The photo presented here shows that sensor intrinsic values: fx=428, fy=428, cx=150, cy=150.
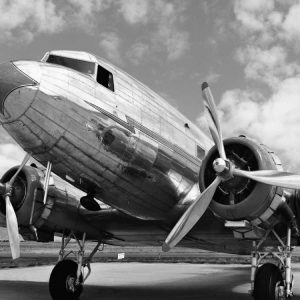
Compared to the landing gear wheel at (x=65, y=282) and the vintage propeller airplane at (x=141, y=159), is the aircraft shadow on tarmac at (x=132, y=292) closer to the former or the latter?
the landing gear wheel at (x=65, y=282)

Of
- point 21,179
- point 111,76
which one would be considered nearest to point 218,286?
point 21,179

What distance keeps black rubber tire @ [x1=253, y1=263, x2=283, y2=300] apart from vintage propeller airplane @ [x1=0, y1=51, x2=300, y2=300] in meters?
0.02

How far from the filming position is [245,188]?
7.13 metres

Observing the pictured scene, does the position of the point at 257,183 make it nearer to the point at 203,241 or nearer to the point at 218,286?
the point at 203,241

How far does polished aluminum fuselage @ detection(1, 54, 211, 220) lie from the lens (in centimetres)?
662

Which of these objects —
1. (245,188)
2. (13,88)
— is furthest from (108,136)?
(245,188)

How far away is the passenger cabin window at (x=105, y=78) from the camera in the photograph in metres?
7.50

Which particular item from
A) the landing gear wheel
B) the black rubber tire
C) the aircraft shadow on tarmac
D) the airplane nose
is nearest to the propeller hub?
the black rubber tire

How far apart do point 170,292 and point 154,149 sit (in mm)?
5445

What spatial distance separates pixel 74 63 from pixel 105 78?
59cm

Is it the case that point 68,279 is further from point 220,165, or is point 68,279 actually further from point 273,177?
point 273,177

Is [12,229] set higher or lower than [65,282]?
higher

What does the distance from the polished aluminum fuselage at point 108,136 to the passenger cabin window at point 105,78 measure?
0.35 ft

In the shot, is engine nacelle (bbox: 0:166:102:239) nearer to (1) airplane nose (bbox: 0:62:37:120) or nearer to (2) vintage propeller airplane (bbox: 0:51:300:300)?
(2) vintage propeller airplane (bbox: 0:51:300:300)
